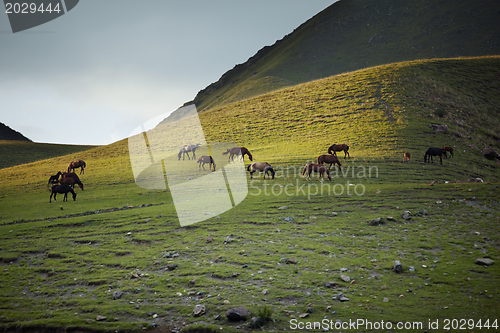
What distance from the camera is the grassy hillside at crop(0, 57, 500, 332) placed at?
7.62 m

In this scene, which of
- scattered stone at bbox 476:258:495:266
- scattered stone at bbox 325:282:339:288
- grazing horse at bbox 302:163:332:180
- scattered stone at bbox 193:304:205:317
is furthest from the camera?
grazing horse at bbox 302:163:332:180

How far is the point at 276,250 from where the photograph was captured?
11.3 metres

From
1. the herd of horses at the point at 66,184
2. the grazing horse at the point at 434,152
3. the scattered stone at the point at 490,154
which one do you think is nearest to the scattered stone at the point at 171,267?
the herd of horses at the point at 66,184

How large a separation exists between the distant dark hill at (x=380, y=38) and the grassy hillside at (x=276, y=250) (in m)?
90.3

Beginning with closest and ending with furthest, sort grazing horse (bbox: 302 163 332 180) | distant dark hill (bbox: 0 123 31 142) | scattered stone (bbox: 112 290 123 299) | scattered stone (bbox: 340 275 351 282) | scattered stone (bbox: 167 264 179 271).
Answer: scattered stone (bbox: 112 290 123 299) → scattered stone (bbox: 340 275 351 282) → scattered stone (bbox: 167 264 179 271) → grazing horse (bbox: 302 163 332 180) → distant dark hill (bbox: 0 123 31 142)

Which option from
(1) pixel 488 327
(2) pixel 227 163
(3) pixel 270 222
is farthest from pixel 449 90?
(1) pixel 488 327

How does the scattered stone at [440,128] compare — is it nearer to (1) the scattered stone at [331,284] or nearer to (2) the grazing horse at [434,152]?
(2) the grazing horse at [434,152]

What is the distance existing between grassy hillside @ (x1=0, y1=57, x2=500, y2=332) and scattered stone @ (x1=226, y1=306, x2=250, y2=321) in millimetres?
179

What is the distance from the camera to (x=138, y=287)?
9.13m

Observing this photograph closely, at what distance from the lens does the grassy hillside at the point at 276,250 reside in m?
7.62

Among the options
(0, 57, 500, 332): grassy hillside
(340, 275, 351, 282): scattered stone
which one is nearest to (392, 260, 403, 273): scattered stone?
(0, 57, 500, 332): grassy hillside

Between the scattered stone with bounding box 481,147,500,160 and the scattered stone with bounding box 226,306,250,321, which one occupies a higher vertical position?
the scattered stone with bounding box 481,147,500,160

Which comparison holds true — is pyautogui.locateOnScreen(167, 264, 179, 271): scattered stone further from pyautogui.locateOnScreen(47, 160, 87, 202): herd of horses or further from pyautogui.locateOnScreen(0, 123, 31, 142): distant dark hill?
pyautogui.locateOnScreen(0, 123, 31, 142): distant dark hill

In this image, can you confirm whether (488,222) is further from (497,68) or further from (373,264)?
(497,68)
